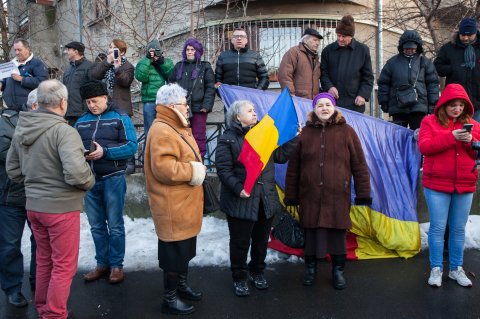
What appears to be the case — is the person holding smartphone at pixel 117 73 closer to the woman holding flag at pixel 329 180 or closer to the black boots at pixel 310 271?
the woman holding flag at pixel 329 180

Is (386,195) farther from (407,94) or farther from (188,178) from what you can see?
(188,178)

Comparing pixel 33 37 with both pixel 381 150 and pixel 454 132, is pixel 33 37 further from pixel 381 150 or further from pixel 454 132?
pixel 454 132

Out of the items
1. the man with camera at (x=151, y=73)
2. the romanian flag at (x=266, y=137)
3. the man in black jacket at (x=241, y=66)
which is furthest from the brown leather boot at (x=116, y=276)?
the man in black jacket at (x=241, y=66)

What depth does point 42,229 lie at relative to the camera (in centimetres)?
347

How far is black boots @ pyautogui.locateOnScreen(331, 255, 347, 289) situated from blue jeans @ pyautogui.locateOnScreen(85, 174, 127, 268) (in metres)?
2.08

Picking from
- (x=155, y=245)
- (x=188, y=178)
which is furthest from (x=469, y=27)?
(x=155, y=245)

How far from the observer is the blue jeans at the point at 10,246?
3977mm

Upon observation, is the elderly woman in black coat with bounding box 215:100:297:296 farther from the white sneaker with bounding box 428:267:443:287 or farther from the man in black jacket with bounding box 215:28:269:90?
the man in black jacket with bounding box 215:28:269:90

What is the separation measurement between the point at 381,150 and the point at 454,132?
1.31 meters

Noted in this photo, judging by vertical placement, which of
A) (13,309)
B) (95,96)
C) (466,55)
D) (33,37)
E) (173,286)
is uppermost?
(33,37)

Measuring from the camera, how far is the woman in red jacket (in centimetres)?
407

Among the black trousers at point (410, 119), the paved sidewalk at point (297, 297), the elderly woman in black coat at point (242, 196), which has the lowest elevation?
the paved sidewalk at point (297, 297)

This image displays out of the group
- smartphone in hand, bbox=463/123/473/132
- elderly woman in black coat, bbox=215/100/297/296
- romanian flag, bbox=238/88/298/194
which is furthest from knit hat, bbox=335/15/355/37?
smartphone in hand, bbox=463/123/473/132

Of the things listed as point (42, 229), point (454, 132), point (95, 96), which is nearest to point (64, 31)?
point (95, 96)
